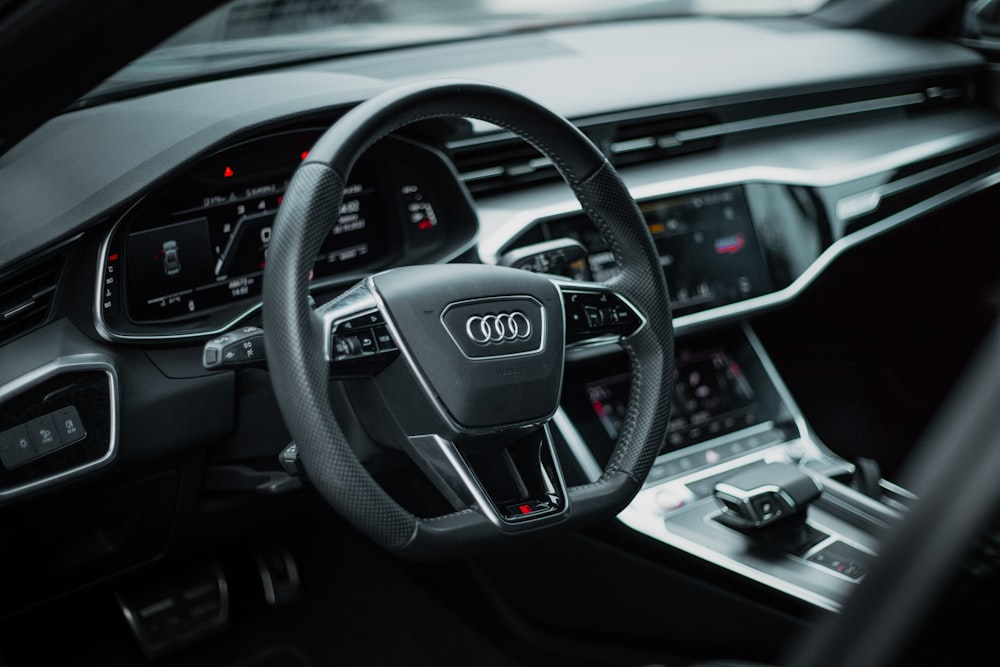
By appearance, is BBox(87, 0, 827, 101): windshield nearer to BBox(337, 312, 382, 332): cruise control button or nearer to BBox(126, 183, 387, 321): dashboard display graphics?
BBox(126, 183, 387, 321): dashboard display graphics

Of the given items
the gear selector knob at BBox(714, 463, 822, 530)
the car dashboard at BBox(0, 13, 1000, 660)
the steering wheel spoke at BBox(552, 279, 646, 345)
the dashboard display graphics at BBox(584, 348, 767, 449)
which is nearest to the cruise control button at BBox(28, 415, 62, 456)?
the car dashboard at BBox(0, 13, 1000, 660)

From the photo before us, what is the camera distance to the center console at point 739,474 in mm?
1852

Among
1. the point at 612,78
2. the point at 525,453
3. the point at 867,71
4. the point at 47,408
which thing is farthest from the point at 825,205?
the point at 47,408

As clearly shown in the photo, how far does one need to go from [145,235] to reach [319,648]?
1111 mm

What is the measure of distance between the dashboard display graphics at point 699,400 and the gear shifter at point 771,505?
221 mm

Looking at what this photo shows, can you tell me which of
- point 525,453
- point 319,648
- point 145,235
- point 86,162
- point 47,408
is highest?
point 86,162

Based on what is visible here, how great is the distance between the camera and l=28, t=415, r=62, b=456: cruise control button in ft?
4.55

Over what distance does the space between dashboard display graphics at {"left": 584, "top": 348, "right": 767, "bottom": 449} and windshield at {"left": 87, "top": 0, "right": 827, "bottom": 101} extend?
0.85 meters

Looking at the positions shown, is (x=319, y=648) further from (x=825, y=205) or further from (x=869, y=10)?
(x=869, y=10)

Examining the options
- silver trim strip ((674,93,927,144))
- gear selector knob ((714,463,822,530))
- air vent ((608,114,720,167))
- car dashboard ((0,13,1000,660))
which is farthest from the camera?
silver trim strip ((674,93,927,144))

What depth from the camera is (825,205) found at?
2188 mm

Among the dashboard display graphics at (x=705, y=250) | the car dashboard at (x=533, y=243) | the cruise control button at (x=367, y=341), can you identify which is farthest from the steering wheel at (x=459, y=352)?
the dashboard display graphics at (x=705, y=250)

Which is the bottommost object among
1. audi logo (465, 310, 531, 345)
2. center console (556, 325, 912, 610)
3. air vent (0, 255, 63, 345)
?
center console (556, 325, 912, 610)

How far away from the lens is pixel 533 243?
188 cm
